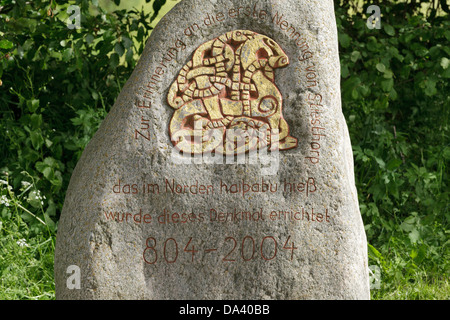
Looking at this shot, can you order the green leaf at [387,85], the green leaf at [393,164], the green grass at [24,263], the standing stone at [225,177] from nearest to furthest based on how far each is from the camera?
1. the standing stone at [225,177]
2. the green grass at [24,263]
3. the green leaf at [393,164]
4. the green leaf at [387,85]

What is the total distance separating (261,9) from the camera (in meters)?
2.65

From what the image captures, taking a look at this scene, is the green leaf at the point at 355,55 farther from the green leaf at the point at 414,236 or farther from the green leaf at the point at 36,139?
the green leaf at the point at 36,139

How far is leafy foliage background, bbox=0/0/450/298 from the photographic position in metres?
3.49

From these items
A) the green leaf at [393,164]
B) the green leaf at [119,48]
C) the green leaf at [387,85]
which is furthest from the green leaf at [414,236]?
the green leaf at [119,48]

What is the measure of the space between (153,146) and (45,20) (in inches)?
61.7

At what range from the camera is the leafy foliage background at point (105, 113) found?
11.5 feet

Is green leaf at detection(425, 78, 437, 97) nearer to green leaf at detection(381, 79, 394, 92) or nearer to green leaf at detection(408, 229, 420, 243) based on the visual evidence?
green leaf at detection(381, 79, 394, 92)

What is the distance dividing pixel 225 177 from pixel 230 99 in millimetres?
336

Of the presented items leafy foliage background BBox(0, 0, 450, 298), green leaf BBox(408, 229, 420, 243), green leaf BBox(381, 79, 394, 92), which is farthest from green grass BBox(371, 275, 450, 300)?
green leaf BBox(381, 79, 394, 92)

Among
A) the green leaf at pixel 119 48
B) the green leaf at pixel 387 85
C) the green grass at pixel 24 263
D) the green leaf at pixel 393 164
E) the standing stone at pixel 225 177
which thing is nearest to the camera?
the standing stone at pixel 225 177

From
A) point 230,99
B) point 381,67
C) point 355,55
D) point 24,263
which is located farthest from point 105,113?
point 381,67

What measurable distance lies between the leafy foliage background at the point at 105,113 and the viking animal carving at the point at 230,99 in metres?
0.99

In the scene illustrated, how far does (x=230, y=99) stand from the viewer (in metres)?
2.63
